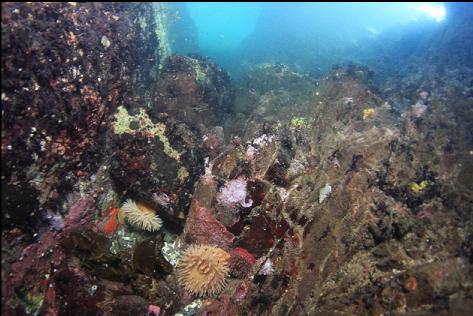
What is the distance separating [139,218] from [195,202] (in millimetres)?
1038

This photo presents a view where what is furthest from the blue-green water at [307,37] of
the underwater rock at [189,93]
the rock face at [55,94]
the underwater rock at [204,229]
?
the underwater rock at [204,229]

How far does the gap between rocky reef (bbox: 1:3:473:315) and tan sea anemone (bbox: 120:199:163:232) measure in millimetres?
93

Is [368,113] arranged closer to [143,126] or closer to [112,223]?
[143,126]

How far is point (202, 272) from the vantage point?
5.07 meters

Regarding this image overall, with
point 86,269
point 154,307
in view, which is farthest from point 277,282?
point 86,269

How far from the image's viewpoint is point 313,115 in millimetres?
8148

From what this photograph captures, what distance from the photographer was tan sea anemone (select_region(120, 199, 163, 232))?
5.89 meters

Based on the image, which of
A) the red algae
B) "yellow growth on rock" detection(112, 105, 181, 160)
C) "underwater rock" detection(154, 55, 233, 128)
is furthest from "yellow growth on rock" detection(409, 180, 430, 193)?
"underwater rock" detection(154, 55, 233, 128)

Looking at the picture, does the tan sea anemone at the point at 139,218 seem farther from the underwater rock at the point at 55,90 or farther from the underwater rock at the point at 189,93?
the underwater rock at the point at 189,93

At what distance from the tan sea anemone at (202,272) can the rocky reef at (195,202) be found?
21mm

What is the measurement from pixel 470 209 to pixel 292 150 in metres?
2.97

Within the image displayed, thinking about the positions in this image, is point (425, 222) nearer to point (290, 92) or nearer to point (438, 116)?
point (438, 116)

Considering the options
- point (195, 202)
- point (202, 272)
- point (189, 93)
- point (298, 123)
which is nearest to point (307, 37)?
point (189, 93)

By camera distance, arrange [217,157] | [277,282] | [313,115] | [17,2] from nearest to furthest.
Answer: [17,2]
[277,282]
[217,157]
[313,115]
